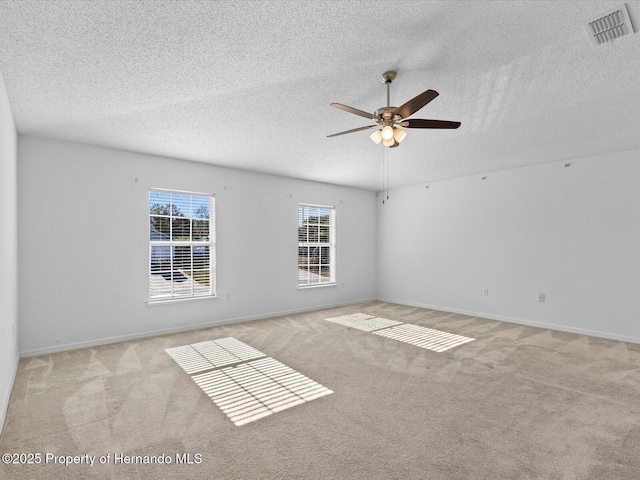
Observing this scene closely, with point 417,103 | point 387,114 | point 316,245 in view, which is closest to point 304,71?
point 387,114

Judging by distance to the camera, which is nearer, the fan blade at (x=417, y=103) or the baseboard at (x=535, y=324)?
the fan blade at (x=417, y=103)

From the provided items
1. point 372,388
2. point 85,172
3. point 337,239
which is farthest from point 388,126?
point 337,239

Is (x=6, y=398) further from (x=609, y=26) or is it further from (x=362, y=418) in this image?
(x=609, y=26)

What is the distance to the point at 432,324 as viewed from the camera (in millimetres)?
5332

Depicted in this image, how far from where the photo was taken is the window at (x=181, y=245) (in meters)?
4.74

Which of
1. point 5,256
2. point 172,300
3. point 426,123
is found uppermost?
point 426,123

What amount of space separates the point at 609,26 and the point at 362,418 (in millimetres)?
2935

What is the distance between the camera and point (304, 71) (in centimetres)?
253

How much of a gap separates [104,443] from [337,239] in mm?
5276

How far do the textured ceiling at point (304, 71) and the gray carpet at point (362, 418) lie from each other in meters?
2.51

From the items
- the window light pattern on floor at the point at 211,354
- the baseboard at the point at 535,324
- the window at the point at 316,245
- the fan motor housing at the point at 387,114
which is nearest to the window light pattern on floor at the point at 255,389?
the window light pattern on floor at the point at 211,354

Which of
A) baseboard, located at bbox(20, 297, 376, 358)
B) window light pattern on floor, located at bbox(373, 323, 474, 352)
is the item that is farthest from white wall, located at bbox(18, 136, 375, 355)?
window light pattern on floor, located at bbox(373, 323, 474, 352)

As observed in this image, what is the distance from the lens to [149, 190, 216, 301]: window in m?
4.74

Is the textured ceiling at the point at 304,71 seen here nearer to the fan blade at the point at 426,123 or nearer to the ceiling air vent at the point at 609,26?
the ceiling air vent at the point at 609,26
